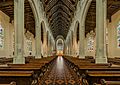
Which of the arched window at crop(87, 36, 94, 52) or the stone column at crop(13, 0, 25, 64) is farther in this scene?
the arched window at crop(87, 36, 94, 52)

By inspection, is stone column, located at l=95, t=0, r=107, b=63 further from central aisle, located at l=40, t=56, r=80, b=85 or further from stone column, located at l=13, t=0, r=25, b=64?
stone column, located at l=13, t=0, r=25, b=64

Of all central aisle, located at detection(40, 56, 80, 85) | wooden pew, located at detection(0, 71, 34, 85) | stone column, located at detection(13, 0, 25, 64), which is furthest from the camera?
stone column, located at detection(13, 0, 25, 64)

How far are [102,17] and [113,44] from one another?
38.7 ft

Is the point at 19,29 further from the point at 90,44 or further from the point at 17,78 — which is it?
the point at 90,44

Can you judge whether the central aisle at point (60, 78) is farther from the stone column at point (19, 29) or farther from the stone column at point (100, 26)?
the stone column at point (100, 26)

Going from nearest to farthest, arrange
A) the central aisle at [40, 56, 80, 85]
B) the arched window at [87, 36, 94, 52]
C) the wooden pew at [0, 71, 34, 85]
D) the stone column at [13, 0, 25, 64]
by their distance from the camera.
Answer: the wooden pew at [0, 71, 34, 85]
the central aisle at [40, 56, 80, 85]
the stone column at [13, 0, 25, 64]
the arched window at [87, 36, 94, 52]

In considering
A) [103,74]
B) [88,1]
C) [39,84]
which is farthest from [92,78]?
[88,1]

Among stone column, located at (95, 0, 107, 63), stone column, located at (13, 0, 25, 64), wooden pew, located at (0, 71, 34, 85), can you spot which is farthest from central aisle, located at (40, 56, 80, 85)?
wooden pew, located at (0, 71, 34, 85)

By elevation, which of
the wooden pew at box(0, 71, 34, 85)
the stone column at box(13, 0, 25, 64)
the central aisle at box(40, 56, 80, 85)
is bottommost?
the central aisle at box(40, 56, 80, 85)

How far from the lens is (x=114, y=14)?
21.2m

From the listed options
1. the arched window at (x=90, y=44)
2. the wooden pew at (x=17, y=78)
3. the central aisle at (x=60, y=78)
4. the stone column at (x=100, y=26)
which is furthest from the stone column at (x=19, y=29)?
the arched window at (x=90, y=44)

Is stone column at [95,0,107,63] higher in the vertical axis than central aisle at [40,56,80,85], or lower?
higher

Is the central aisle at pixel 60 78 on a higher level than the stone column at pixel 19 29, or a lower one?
lower

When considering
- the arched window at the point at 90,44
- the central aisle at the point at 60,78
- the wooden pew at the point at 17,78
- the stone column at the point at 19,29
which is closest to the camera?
the wooden pew at the point at 17,78
